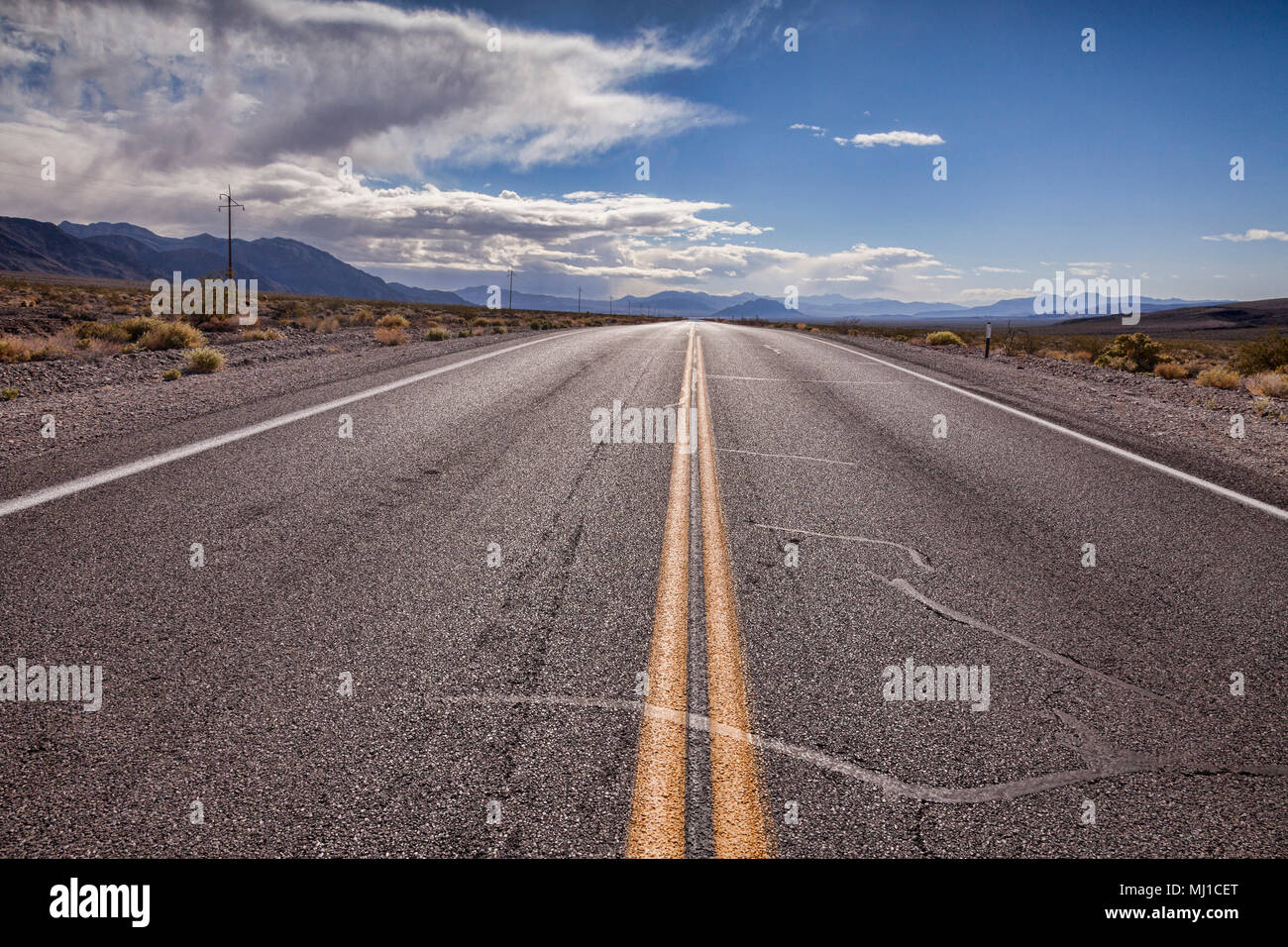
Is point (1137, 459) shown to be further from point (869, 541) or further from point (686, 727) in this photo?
point (686, 727)

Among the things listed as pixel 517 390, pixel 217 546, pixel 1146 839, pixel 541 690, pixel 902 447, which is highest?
pixel 517 390

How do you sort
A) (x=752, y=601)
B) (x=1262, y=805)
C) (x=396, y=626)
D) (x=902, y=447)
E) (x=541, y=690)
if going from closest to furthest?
(x=1262, y=805)
(x=541, y=690)
(x=396, y=626)
(x=752, y=601)
(x=902, y=447)

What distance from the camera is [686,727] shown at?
8.54 feet

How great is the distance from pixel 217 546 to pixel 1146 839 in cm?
453

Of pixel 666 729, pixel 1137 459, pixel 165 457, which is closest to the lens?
pixel 666 729

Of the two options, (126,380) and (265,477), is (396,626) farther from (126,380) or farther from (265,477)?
(126,380)

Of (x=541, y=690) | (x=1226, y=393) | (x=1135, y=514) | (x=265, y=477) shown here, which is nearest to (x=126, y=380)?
(x=265, y=477)

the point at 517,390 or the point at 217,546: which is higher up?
the point at 517,390

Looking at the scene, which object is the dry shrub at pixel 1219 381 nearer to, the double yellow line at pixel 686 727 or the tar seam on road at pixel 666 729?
the double yellow line at pixel 686 727

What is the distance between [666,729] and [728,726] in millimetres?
232

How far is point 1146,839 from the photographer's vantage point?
85.3 inches

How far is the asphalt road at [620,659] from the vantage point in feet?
7.08

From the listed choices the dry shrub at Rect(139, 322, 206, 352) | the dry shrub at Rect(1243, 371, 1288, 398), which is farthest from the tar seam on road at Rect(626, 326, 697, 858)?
the dry shrub at Rect(139, 322, 206, 352)

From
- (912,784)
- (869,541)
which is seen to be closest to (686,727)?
(912,784)
